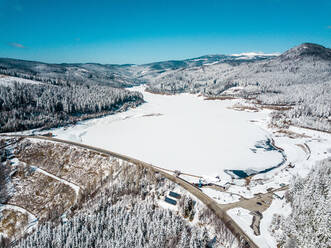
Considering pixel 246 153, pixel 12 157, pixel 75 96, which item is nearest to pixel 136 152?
pixel 246 153

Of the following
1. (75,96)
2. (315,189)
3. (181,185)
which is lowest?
(181,185)

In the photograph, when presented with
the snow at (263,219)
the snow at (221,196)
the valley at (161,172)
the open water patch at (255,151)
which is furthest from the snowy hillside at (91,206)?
the open water patch at (255,151)

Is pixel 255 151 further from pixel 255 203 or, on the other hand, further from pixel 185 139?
pixel 255 203

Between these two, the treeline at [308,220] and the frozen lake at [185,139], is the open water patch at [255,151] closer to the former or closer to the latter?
the frozen lake at [185,139]

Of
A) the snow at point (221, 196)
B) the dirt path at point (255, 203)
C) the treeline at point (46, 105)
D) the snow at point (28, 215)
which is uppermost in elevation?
the treeline at point (46, 105)

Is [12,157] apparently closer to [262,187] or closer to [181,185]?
[181,185]

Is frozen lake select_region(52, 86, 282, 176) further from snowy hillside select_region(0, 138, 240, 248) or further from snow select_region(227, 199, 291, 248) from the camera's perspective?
snow select_region(227, 199, 291, 248)

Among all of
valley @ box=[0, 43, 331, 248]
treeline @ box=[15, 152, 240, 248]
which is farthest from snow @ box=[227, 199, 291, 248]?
treeline @ box=[15, 152, 240, 248]

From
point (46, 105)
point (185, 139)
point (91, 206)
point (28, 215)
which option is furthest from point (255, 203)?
point (46, 105)

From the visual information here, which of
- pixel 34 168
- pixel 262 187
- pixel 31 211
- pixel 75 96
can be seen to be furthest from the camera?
pixel 75 96
